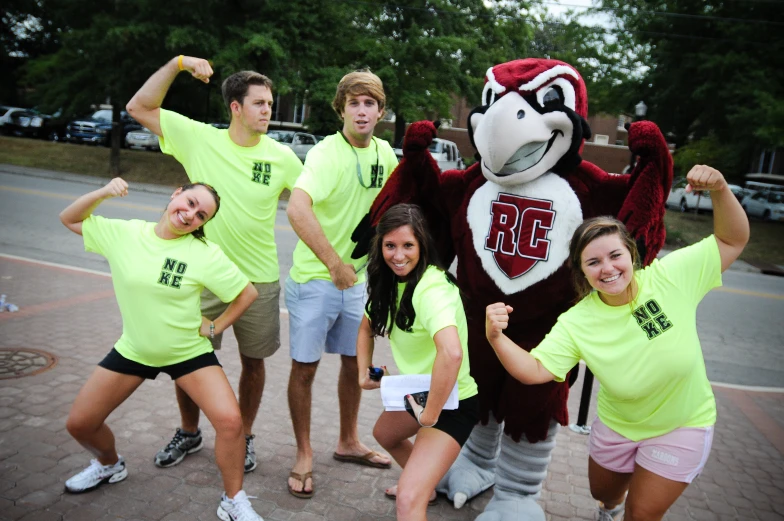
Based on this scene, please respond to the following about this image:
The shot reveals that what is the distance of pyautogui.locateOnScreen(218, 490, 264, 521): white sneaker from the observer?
3.13 m

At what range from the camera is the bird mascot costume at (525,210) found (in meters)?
3.04

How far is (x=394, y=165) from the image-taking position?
385 cm

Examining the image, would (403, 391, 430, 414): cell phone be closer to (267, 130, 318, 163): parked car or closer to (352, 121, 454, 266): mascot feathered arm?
(352, 121, 454, 266): mascot feathered arm

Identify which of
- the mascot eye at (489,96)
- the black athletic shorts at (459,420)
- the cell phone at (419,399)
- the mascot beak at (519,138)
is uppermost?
the mascot eye at (489,96)

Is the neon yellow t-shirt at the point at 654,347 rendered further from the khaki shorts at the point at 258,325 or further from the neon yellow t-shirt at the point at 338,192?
the khaki shorts at the point at 258,325

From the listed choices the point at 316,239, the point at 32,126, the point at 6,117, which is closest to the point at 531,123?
the point at 316,239

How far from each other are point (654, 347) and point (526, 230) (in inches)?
34.1

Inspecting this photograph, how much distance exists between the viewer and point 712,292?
1024cm

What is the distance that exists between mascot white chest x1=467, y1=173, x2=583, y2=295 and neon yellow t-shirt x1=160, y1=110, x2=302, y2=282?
1.27m

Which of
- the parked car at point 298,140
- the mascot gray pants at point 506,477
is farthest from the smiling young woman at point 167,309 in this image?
the parked car at point 298,140

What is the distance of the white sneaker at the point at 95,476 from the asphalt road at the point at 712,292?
405 centimetres

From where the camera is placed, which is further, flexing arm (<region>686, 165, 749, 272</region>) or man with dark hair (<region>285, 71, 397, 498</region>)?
man with dark hair (<region>285, 71, 397, 498</region>)

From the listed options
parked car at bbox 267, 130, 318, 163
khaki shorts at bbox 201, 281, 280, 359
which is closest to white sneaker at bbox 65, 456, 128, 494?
khaki shorts at bbox 201, 281, 280, 359

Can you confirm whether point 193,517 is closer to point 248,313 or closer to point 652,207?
point 248,313
